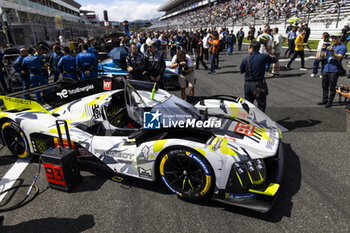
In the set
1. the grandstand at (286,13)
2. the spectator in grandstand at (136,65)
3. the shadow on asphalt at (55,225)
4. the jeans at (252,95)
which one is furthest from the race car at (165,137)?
the grandstand at (286,13)

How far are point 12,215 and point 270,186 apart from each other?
3065mm

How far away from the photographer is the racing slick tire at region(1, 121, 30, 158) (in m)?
4.03

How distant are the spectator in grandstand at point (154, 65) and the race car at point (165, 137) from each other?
227 cm

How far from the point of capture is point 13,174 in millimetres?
3848

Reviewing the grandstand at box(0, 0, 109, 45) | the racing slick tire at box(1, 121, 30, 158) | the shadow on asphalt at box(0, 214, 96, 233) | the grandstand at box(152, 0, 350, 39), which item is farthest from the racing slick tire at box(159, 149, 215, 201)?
the grandstand at box(152, 0, 350, 39)

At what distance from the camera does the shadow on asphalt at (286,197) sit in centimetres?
271

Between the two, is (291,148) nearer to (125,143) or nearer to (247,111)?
(247,111)

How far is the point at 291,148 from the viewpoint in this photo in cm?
419

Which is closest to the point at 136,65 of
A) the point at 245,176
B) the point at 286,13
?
the point at 245,176

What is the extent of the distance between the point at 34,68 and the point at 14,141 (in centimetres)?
365

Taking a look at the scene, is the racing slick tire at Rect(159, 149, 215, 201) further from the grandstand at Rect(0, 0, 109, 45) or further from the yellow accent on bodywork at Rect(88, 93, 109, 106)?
the grandstand at Rect(0, 0, 109, 45)

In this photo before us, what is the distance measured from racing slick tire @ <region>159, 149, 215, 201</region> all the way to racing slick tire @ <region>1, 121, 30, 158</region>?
8.57 feet

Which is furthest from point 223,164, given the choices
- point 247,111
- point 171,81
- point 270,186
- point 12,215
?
point 171,81

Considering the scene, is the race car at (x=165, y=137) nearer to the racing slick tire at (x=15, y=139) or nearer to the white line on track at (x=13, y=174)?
the racing slick tire at (x=15, y=139)
